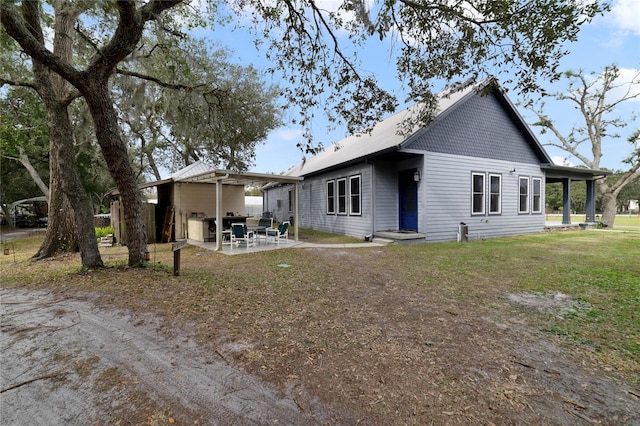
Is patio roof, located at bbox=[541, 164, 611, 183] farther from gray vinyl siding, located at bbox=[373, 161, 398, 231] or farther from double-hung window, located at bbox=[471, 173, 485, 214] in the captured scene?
gray vinyl siding, located at bbox=[373, 161, 398, 231]

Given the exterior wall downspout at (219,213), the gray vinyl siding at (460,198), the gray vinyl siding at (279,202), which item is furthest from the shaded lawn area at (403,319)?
the gray vinyl siding at (279,202)

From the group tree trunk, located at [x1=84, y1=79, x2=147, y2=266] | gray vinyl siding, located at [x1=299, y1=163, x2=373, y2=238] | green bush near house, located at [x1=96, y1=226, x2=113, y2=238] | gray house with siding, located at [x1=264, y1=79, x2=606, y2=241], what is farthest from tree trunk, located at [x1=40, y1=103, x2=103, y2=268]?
gray vinyl siding, located at [x1=299, y1=163, x2=373, y2=238]

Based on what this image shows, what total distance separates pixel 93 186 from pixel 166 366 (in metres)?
26.1

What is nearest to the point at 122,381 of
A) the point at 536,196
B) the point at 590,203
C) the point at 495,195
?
the point at 495,195

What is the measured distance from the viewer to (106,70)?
545 cm

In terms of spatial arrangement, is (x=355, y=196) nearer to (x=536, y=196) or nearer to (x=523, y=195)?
(x=523, y=195)

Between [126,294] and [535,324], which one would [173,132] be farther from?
[535,324]

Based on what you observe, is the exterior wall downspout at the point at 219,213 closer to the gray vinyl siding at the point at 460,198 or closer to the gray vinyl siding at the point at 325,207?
the gray vinyl siding at the point at 325,207

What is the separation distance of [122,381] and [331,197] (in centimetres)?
1233

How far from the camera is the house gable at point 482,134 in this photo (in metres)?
10.8

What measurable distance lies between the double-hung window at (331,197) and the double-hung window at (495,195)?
6599mm

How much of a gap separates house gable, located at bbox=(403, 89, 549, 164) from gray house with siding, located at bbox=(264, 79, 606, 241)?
4 cm

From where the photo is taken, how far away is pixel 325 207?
14922 millimetres

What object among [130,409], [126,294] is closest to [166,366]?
[130,409]
